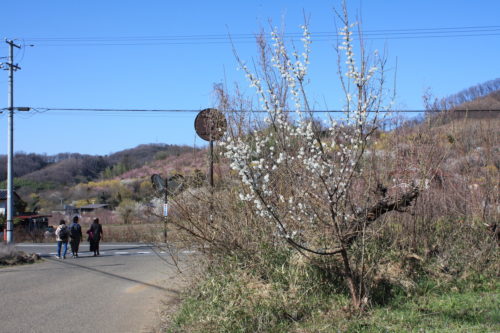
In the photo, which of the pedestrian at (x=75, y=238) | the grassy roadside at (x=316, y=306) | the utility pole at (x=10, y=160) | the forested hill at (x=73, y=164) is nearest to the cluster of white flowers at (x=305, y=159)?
the grassy roadside at (x=316, y=306)

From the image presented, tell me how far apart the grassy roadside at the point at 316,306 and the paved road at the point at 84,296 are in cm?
131

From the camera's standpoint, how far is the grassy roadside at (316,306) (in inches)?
237

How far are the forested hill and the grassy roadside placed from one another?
72.8 metres

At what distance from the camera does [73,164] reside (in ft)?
316

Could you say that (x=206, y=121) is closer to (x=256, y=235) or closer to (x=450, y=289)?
(x=256, y=235)

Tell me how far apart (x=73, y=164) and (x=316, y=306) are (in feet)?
314

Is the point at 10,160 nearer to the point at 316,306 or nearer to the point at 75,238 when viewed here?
the point at 75,238

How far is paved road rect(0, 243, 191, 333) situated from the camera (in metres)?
7.86

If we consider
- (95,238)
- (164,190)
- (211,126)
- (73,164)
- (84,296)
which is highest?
(73,164)

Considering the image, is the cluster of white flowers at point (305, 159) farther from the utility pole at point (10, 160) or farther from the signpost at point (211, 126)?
the utility pole at point (10, 160)

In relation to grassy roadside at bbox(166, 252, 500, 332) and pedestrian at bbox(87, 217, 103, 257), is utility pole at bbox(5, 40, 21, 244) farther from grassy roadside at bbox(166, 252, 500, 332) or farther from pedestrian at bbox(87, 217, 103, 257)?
grassy roadside at bbox(166, 252, 500, 332)

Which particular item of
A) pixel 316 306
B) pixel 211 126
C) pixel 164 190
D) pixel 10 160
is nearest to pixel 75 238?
pixel 10 160

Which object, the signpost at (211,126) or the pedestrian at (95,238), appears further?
the pedestrian at (95,238)

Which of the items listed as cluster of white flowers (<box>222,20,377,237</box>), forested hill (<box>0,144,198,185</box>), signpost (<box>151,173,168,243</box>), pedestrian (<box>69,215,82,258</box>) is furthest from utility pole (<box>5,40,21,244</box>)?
forested hill (<box>0,144,198,185</box>)
